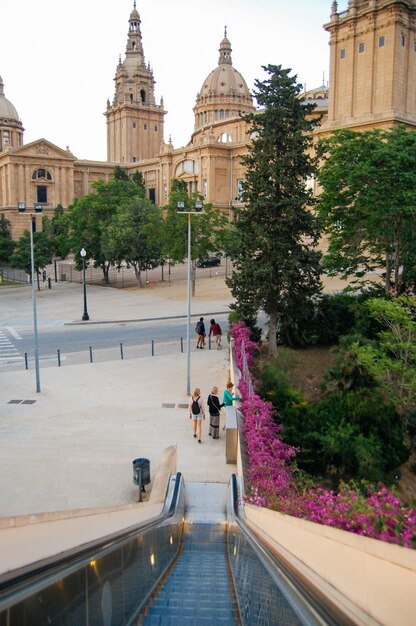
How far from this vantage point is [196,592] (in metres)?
6.17

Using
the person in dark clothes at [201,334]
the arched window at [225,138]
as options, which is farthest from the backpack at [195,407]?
the arched window at [225,138]

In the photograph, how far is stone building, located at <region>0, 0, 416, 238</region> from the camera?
5197 centimetres

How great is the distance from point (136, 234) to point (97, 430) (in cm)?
3314

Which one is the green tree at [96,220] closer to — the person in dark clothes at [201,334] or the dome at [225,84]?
the person in dark clothes at [201,334]

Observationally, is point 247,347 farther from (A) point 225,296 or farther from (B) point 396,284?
(A) point 225,296

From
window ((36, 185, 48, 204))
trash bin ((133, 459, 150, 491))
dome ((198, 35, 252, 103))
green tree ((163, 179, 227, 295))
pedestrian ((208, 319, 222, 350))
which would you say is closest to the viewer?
trash bin ((133, 459, 150, 491))

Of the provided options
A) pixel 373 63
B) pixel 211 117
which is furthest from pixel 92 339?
pixel 211 117

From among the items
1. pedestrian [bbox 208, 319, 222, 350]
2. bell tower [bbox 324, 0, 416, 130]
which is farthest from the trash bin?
bell tower [bbox 324, 0, 416, 130]

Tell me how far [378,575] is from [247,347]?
1665 cm

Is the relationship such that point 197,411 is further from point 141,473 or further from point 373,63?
point 373,63

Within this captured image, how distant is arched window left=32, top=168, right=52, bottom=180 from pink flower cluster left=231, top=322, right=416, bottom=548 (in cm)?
7761

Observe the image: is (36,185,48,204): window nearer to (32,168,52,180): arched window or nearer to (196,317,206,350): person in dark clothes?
(32,168,52,180): arched window

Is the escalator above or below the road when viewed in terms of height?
above

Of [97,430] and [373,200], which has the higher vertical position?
[373,200]
